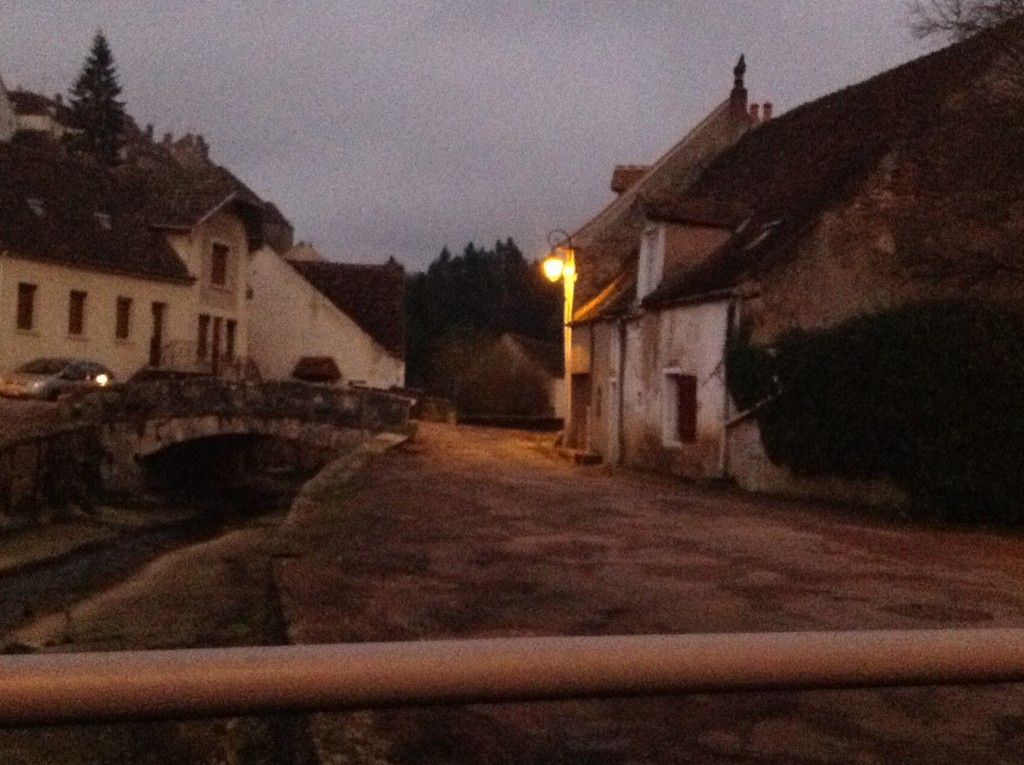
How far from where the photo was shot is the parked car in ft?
105

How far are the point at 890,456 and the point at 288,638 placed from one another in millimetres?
10583

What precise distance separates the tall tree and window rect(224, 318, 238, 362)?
2734cm

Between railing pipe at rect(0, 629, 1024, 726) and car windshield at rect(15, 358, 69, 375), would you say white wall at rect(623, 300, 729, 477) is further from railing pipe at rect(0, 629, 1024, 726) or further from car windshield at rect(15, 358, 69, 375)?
railing pipe at rect(0, 629, 1024, 726)

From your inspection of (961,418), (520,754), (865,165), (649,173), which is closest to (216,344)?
(649,173)

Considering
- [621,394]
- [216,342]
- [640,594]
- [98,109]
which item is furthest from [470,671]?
[98,109]

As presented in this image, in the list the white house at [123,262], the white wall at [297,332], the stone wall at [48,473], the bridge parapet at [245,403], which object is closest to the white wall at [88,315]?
the white house at [123,262]

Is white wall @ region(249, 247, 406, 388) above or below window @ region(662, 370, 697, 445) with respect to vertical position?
above

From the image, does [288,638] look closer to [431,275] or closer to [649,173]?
[649,173]

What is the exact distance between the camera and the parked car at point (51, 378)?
32062 mm

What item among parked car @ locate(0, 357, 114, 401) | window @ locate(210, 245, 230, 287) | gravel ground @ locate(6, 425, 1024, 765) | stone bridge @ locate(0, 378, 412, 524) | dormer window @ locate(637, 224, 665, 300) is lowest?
gravel ground @ locate(6, 425, 1024, 765)

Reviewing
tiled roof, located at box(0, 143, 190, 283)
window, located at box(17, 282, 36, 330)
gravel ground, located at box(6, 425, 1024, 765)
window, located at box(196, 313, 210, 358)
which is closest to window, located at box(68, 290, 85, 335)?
tiled roof, located at box(0, 143, 190, 283)

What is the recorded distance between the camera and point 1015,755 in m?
5.28

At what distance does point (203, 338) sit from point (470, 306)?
128 feet

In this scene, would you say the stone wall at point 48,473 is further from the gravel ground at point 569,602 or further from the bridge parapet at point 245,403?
the gravel ground at point 569,602
